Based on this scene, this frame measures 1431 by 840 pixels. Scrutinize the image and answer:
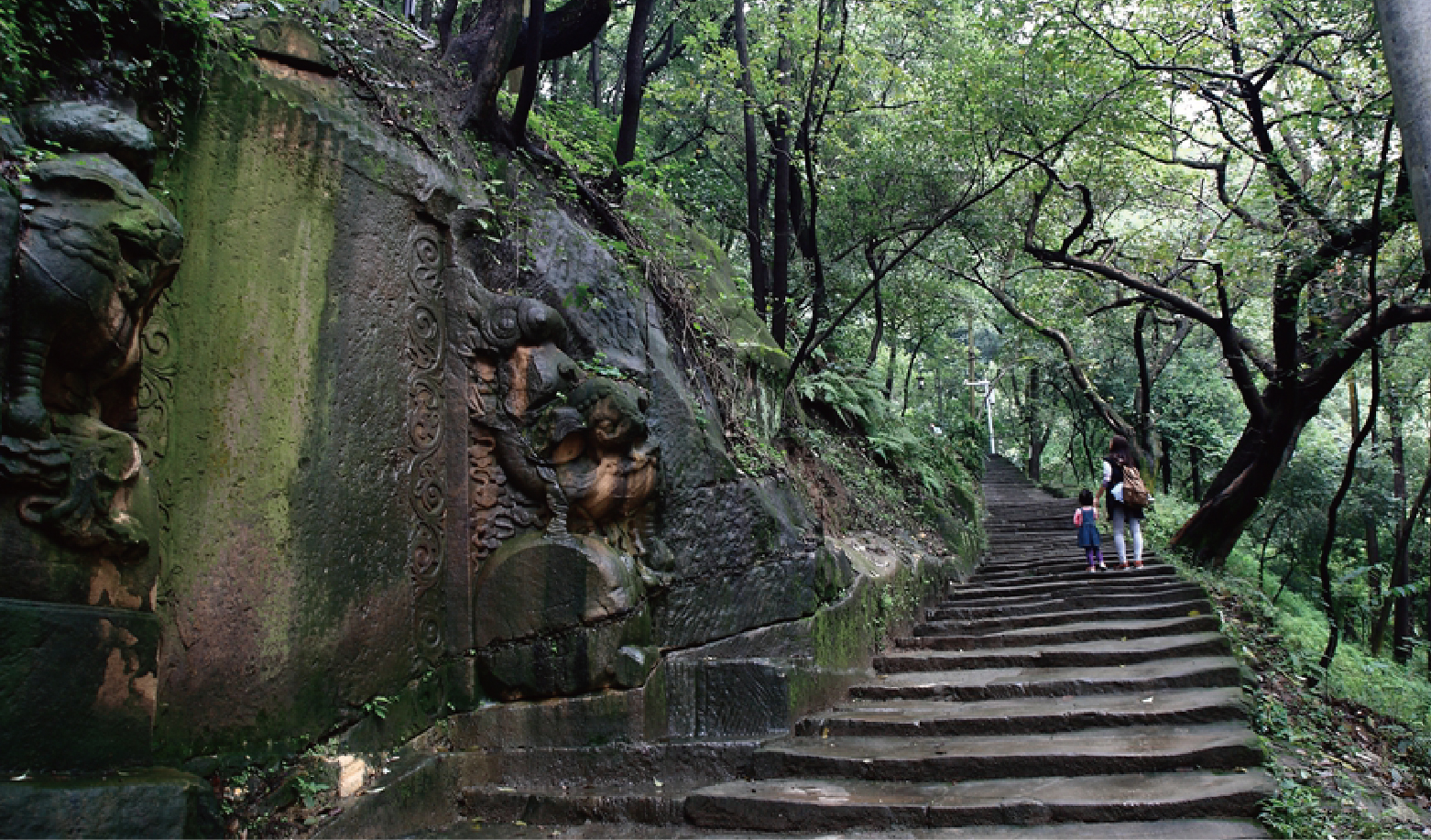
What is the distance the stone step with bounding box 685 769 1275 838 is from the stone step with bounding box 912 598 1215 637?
4034mm

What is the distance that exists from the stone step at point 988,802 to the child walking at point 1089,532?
20.4 feet

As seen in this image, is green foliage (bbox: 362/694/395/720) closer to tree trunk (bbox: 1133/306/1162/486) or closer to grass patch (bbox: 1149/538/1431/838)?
grass patch (bbox: 1149/538/1431/838)

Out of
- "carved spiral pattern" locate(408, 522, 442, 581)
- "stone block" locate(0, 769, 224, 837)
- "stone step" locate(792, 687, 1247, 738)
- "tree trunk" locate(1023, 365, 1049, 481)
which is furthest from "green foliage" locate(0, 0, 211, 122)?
"tree trunk" locate(1023, 365, 1049, 481)

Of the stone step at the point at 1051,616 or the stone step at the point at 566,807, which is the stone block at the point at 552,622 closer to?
the stone step at the point at 566,807

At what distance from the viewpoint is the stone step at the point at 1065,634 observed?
27.7ft

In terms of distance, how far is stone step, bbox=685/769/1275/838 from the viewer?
4781 millimetres

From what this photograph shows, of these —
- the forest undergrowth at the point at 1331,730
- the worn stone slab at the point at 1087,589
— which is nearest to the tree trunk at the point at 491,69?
the forest undergrowth at the point at 1331,730

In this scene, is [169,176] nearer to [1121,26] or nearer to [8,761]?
[8,761]

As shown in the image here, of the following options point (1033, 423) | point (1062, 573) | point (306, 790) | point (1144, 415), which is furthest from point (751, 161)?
point (1033, 423)

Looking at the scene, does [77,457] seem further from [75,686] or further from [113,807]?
[113,807]

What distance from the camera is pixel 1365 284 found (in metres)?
9.61

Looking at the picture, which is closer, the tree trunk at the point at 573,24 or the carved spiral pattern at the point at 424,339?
the carved spiral pattern at the point at 424,339

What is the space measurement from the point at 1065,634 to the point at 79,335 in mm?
8306

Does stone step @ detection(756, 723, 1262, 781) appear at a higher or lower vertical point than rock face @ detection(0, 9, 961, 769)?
lower
